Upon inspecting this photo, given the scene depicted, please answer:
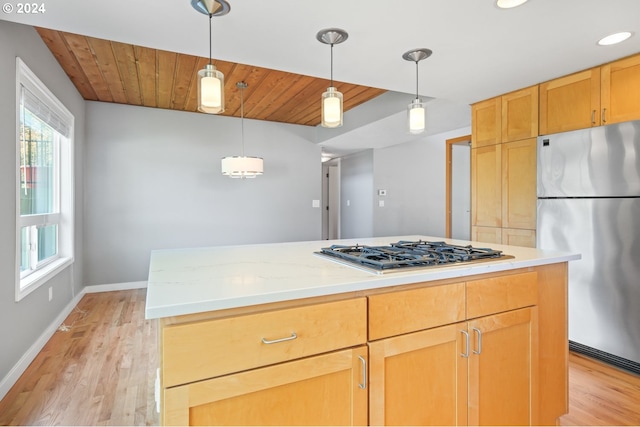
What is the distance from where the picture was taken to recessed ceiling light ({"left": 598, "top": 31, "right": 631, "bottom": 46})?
2.01 metres

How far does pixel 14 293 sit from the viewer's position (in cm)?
211

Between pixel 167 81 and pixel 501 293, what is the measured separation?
3.49 m

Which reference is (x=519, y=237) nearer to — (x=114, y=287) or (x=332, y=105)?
(x=332, y=105)

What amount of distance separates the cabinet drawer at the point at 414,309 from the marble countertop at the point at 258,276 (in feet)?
0.17

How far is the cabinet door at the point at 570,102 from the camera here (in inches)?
96.6

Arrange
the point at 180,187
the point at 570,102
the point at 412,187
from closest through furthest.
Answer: the point at 570,102
the point at 180,187
the point at 412,187

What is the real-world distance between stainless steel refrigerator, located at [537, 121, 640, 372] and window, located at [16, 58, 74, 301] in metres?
3.84

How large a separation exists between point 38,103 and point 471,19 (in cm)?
310

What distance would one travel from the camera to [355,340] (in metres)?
1.10

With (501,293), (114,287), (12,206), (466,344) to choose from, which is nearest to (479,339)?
(466,344)

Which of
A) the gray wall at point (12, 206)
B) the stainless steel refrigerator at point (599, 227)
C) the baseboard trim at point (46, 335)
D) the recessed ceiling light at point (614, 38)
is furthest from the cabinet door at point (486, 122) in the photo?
the baseboard trim at point (46, 335)

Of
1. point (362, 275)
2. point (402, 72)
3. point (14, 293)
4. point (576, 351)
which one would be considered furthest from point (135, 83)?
point (576, 351)

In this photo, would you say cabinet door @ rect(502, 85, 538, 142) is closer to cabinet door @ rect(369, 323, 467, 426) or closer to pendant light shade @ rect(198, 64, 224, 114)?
cabinet door @ rect(369, 323, 467, 426)

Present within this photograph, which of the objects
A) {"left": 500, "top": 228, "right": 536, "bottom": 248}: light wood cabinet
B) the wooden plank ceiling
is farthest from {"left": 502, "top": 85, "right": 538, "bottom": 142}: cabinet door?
the wooden plank ceiling
